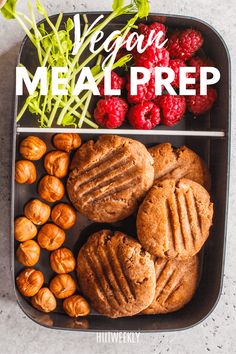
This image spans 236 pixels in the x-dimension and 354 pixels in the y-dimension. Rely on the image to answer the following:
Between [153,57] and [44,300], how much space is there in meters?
0.73

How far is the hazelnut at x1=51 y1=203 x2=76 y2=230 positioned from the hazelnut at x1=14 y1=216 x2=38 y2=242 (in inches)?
2.7

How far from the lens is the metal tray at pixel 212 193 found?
4.70 ft

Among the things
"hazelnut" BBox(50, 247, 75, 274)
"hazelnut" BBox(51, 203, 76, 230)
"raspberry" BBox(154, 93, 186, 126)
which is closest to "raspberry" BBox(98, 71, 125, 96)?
"raspberry" BBox(154, 93, 186, 126)

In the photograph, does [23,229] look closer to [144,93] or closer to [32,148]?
[32,148]

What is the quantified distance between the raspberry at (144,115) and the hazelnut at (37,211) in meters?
0.34

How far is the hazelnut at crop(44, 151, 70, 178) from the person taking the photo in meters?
1.46

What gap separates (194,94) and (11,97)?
0.53m

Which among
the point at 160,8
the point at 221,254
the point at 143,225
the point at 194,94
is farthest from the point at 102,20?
the point at 221,254

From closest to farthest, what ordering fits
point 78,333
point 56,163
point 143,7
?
point 143,7, point 56,163, point 78,333

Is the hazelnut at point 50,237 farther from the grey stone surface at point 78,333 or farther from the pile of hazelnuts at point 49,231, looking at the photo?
the grey stone surface at point 78,333

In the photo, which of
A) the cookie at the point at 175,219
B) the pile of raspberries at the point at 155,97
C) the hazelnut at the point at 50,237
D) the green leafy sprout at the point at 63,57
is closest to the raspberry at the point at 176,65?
the pile of raspberries at the point at 155,97

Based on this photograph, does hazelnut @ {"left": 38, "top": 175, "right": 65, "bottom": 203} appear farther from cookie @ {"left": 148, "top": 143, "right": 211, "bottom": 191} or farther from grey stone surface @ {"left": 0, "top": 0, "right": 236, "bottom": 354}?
cookie @ {"left": 148, "top": 143, "right": 211, "bottom": 191}

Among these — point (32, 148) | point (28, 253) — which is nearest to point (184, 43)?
point (32, 148)

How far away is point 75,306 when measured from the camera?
1.47 m
